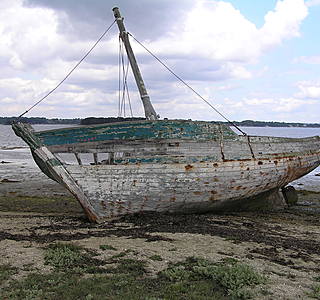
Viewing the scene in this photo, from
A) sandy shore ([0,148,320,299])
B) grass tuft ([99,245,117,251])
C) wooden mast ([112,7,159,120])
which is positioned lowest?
sandy shore ([0,148,320,299])

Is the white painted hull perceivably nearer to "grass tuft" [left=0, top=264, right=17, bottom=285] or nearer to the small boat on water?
the small boat on water

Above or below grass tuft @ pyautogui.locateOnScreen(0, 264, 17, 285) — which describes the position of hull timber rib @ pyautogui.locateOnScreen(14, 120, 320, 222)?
above

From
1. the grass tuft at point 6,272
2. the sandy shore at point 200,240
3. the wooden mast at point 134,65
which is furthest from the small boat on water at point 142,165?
the grass tuft at point 6,272

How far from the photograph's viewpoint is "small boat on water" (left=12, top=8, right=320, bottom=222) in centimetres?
909

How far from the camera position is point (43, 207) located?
1409cm

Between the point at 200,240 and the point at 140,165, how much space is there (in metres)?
2.46

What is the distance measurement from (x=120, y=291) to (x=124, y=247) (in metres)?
1.88

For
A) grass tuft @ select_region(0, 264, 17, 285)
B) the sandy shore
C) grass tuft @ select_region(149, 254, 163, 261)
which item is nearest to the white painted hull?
the sandy shore

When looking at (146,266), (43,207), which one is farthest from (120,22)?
(146,266)

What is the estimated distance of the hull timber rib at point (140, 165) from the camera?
29.8 ft

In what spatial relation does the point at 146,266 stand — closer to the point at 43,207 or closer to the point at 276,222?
the point at 276,222

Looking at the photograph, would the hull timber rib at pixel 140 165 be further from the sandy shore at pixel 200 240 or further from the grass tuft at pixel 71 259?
the grass tuft at pixel 71 259

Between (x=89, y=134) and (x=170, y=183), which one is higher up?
(x=89, y=134)

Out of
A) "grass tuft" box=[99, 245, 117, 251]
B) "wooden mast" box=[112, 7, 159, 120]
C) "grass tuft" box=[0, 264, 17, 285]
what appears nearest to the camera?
"grass tuft" box=[0, 264, 17, 285]
